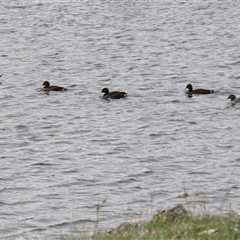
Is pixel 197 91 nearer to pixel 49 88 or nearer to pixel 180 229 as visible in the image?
pixel 49 88

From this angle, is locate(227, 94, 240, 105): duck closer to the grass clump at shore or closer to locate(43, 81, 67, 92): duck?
locate(43, 81, 67, 92): duck

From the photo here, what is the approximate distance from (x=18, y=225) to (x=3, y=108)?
39.0 ft

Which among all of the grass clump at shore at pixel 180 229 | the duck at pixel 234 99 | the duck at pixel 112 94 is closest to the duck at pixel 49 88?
the duck at pixel 112 94

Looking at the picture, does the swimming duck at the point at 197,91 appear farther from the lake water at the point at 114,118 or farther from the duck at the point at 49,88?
the duck at the point at 49,88

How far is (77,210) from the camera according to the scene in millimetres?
18688

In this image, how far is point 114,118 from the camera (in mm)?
27797

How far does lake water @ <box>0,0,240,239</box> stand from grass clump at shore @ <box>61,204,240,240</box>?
4.60ft

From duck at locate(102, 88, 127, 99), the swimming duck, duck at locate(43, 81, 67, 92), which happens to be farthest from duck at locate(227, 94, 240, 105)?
duck at locate(43, 81, 67, 92)

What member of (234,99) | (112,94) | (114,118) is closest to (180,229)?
(114,118)

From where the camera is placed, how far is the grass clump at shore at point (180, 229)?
38.7 ft

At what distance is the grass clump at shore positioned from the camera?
38.7ft

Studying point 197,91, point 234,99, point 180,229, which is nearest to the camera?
point 180,229

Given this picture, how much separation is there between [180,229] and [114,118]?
15.6 meters

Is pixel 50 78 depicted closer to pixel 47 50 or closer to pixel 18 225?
pixel 47 50
